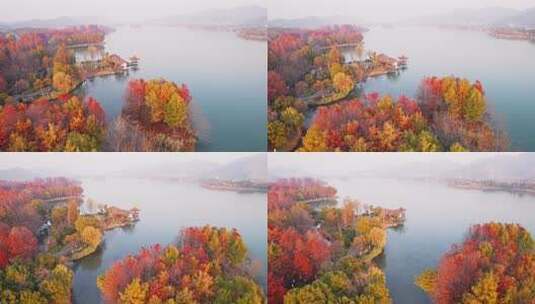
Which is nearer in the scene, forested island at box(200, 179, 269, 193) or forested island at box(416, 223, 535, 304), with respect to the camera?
forested island at box(416, 223, 535, 304)

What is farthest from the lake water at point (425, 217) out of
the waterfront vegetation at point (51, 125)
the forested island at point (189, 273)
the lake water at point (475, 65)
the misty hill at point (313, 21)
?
the waterfront vegetation at point (51, 125)

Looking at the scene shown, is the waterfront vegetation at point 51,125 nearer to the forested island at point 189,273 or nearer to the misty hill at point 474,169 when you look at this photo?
the forested island at point 189,273

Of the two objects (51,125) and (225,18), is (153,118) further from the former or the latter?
(225,18)

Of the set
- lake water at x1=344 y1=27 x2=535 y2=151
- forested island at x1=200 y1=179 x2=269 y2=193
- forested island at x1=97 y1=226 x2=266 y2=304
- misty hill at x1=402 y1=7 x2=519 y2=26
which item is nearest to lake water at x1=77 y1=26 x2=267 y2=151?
forested island at x1=200 y1=179 x2=269 y2=193

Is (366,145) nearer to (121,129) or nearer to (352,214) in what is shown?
(352,214)

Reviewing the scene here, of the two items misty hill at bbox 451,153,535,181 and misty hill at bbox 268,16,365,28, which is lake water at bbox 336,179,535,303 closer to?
misty hill at bbox 451,153,535,181

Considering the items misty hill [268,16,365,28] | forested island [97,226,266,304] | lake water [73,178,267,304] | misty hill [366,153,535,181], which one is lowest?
forested island [97,226,266,304]

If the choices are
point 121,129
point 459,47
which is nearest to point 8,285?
point 121,129

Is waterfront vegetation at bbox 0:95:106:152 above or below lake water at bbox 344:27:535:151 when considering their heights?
below
